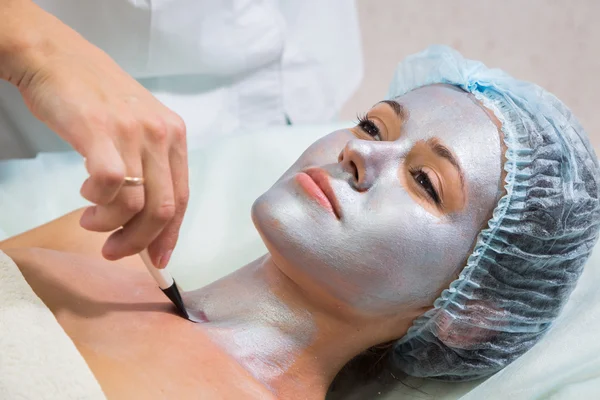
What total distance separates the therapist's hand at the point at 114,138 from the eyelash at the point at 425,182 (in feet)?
1.24

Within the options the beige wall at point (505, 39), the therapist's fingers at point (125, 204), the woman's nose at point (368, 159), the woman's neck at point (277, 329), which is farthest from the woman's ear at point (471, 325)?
the beige wall at point (505, 39)

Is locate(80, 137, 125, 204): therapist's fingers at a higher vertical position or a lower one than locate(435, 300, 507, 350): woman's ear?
higher

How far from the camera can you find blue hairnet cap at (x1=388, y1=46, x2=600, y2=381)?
1123mm

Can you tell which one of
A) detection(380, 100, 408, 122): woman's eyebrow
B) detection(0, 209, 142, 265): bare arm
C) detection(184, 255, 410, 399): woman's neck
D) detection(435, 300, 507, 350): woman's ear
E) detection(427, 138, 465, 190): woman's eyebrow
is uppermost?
detection(380, 100, 408, 122): woman's eyebrow

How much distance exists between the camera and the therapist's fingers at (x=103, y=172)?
2.70ft

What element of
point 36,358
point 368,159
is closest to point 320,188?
point 368,159

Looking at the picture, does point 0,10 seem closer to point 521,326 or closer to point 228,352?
point 228,352

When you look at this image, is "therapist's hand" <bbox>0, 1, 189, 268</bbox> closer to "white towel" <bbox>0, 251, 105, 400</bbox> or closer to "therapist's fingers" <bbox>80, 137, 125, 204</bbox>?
"therapist's fingers" <bbox>80, 137, 125, 204</bbox>

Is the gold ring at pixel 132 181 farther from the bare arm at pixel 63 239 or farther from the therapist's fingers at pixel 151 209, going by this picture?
the bare arm at pixel 63 239

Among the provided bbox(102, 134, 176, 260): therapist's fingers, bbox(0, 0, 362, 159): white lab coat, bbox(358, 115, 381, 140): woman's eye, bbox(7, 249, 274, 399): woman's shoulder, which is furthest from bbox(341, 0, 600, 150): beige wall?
bbox(102, 134, 176, 260): therapist's fingers

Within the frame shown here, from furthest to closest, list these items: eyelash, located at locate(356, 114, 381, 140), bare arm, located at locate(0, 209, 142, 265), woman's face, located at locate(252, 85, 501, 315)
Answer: bare arm, located at locate(0, 209, 142, 265) < eyelash, located at locate(356, 114, 381, 140) < woman's face, located at locate(252, 85, 501, 315)

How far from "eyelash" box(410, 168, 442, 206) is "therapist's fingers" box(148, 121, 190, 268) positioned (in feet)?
1.23

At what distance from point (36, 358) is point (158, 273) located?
8.0 inches

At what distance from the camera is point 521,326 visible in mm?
1204
